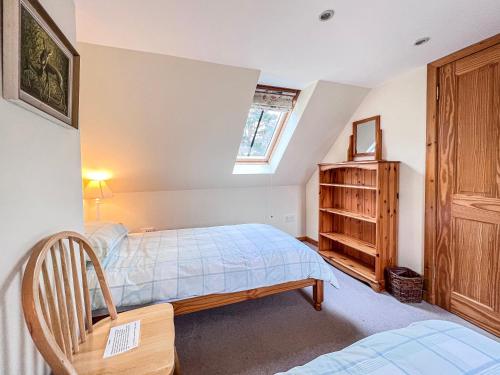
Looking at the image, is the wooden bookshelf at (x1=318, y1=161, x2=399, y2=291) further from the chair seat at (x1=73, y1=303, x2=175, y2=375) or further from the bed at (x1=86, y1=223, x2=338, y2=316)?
the chair seat at (x1=73, y1=303, x2=175, y2=375)

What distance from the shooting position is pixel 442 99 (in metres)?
2.03

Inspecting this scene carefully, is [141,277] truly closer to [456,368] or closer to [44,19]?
[44,19]

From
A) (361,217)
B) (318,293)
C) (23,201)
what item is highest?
(23,201)

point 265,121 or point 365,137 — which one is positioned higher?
point 265,121

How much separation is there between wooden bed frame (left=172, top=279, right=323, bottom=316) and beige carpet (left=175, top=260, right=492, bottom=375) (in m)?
0.22

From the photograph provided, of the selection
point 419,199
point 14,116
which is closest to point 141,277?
point 14,116

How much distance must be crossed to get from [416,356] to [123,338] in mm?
1218

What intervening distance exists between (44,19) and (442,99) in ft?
9.00

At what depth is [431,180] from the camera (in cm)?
213

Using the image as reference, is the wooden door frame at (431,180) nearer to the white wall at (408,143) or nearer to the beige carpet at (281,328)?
the white wall at (408,143)

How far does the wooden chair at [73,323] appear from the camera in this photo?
28.3 inches

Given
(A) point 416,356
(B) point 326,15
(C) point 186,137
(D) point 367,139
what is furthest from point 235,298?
(D) point 367,139

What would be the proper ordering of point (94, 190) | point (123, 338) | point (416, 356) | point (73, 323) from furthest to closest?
point (94, 190), point (123, 338), point (73, 323), point (416, 356)

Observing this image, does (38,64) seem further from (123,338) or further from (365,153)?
(365,153)
